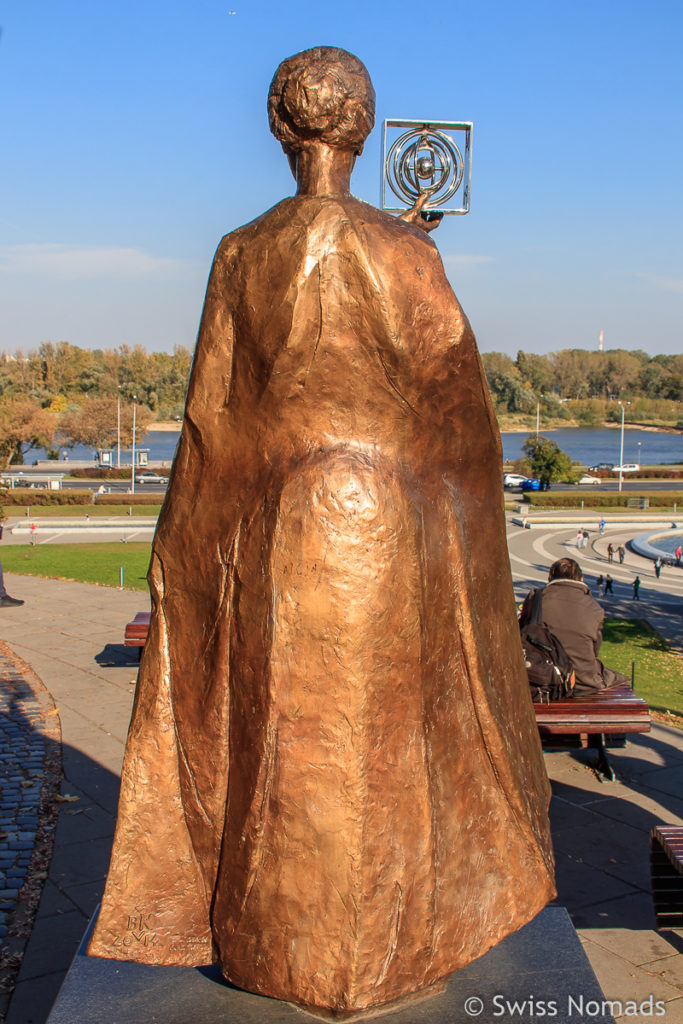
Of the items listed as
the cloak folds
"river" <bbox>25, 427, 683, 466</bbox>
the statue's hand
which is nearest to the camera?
the cloak folds

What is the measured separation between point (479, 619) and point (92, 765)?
16.2ft

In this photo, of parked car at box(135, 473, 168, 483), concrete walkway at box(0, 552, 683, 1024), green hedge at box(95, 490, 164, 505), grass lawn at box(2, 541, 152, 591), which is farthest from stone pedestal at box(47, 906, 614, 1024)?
parked car at box(135, 473, 168, 483)

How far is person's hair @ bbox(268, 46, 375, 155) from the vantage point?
90.9 inches

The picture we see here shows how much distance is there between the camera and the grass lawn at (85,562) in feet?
52.8

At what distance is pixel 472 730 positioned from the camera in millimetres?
2389

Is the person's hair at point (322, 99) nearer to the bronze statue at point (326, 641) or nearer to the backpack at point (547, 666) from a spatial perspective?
the bronze statue at point (326, 641)

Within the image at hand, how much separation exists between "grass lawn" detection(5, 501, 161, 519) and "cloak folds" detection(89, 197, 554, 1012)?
28522mm

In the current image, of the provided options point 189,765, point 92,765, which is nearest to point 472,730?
point 189,765

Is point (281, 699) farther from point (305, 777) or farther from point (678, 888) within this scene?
point (678, 888)

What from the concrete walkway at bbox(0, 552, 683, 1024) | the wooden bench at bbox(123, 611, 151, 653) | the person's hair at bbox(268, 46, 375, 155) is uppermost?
the person's hair at bbox(268, 46, 375, 155)

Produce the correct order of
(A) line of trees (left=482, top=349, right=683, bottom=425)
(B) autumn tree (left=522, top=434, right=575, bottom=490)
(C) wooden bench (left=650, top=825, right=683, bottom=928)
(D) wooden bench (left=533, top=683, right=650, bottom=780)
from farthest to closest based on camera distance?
(A) line of trees (left=482, top=349, right=683, bottom=425)
(B) autumn tree (left=522, top=434, right=575, bottom=490)
(D) wooden bench (left=533, top=683, right=650, bottom=780)
(C) wooden bench (left=650, top=825, right=683, bottom=928)

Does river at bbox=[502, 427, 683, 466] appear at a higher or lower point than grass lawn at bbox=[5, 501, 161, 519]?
higher

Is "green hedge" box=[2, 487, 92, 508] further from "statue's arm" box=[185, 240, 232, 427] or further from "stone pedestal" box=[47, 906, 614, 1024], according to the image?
"statue's arm" box=[185, 240, 232, 427]

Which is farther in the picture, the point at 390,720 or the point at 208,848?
the point at 208,848
